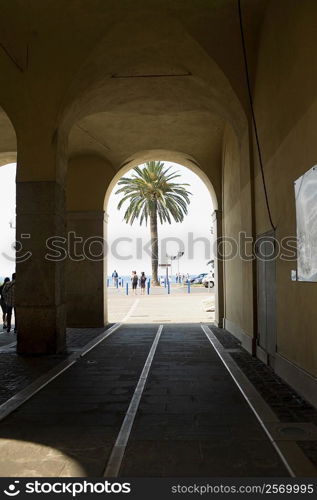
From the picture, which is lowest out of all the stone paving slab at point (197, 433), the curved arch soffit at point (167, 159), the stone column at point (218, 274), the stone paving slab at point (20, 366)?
the stone paving slab at point (197, 433)

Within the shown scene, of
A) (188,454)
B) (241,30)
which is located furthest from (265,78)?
(188,454)

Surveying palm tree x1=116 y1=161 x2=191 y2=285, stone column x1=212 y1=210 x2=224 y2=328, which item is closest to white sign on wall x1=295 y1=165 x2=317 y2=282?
stone column x1=212 y1=210 x2=224 y2=328

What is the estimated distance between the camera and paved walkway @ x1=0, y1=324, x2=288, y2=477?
157 inches

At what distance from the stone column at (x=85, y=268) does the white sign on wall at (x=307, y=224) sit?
33.5 feet

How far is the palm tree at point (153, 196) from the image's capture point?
38125 mm

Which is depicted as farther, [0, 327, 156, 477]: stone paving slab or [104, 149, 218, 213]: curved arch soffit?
[104, 149, 218, 213]: curved arch soffit

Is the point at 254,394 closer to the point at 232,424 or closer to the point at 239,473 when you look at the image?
the point at 232,424


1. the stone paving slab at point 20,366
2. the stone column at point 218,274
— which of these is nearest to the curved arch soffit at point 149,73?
the stone column at point 218,274

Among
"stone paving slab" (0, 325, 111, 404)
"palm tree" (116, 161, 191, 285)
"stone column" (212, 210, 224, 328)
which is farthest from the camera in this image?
"palm tree" (116, 161, 191, 285)

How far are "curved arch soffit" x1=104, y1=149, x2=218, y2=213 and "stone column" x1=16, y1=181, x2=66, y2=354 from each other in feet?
20.8

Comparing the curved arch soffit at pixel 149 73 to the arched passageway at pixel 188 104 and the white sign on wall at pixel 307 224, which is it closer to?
the arched passageway at pixel 188 104

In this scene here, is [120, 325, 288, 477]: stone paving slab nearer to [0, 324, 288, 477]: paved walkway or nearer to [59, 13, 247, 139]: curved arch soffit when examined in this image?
[0, 324, 288, 477]: paved walkway

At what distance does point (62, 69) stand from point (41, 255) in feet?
13.2

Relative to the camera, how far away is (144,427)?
5.07 m
